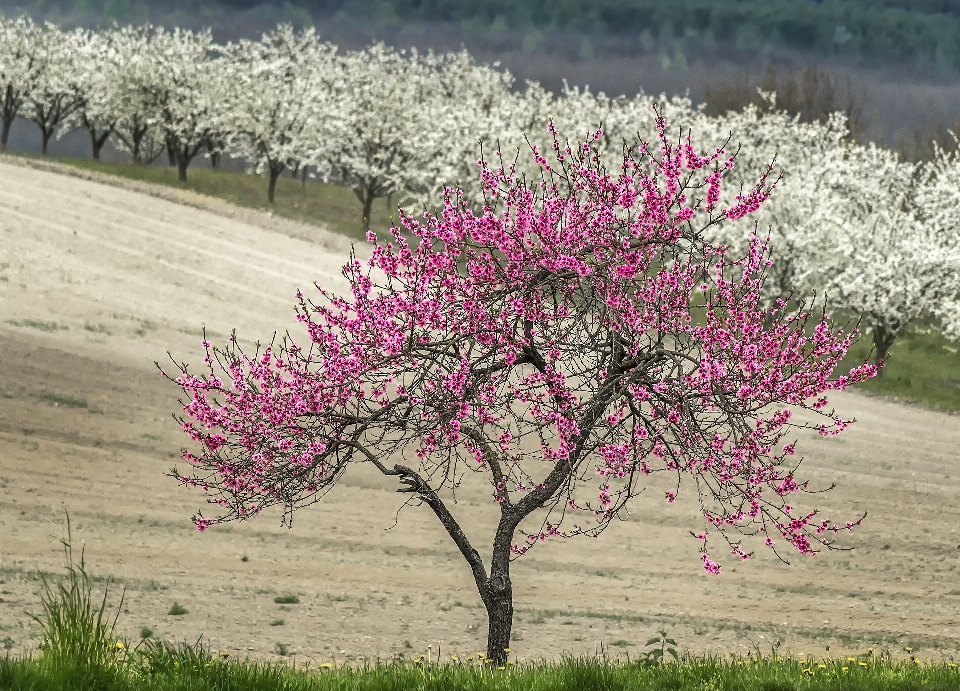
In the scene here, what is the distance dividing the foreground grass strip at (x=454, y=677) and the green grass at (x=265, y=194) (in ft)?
209

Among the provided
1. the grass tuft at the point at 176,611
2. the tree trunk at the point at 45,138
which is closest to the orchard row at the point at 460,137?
the tree trunk at the point at 45,138

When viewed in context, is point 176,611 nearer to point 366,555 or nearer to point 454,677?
point 366,555

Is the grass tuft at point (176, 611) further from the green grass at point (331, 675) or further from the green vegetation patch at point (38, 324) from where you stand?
the green vegetation patch at point (38, 324)

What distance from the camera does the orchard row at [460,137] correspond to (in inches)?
2098

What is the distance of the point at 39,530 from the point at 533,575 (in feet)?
30.1

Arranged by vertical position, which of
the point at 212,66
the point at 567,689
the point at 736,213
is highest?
the point at 212,66

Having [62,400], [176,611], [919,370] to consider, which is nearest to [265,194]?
[919,370]

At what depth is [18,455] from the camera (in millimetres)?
25141

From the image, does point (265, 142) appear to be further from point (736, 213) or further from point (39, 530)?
point (736, 213)

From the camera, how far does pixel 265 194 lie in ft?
307

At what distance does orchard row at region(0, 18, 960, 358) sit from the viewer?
53278 millimetres

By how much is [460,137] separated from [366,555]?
62.7 meters

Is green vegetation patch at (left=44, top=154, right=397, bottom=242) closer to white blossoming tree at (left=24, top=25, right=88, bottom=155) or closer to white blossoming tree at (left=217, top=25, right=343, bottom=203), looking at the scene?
white blossoming tree at (left=217, top=25, right=343, bottom=203)

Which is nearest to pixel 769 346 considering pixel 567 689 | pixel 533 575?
pixel 567 689
